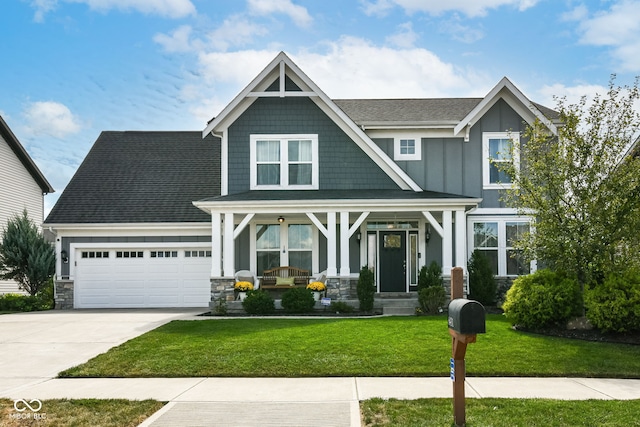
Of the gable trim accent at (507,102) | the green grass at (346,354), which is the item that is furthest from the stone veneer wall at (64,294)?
the gable trim accent at (507,102)

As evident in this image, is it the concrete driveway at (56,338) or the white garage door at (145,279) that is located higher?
the white garage door at (145,279)

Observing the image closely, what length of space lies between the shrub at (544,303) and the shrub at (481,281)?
428cm

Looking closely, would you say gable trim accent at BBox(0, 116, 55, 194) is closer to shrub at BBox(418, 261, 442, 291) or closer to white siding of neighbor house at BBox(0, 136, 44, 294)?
white siding of neighbor house at BBox(0, 136, 44, 294)

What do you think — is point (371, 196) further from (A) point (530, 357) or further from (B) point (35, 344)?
(B) point (35, 344)

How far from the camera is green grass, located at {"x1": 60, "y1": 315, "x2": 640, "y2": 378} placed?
8.11 meters

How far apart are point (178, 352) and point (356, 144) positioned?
9.74 meters

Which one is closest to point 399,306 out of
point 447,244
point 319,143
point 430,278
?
point 430,278

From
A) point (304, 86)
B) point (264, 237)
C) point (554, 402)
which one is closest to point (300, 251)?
point (264, 237)

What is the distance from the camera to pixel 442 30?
13.4m

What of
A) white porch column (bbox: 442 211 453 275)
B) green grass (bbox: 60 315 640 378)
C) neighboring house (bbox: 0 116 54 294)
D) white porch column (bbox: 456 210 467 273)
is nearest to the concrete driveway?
green grass (bbox: 60 315 640 378)

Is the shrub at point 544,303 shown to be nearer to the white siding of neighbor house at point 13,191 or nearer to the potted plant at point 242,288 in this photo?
the potted plant at point 242,288

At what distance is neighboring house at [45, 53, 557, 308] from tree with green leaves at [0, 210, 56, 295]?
0.84 metres

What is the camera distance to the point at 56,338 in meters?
11.2

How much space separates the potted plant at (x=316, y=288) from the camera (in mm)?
15391
